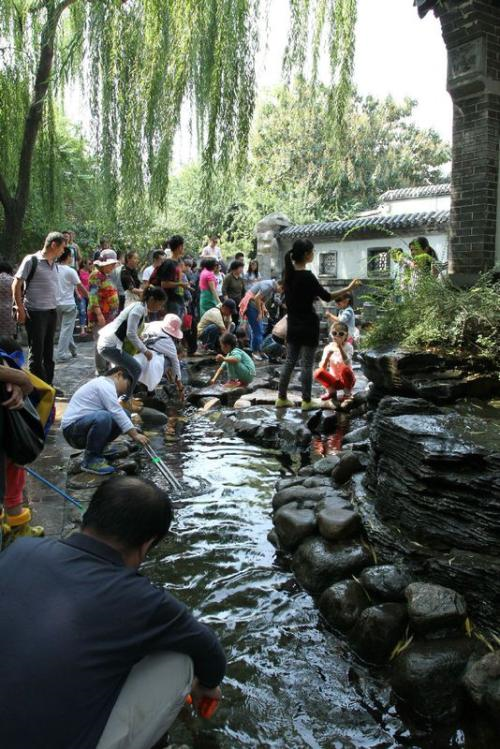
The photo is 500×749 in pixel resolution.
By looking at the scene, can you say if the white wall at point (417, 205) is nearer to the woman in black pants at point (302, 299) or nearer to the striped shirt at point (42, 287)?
the woman in black pants at point (302, 299)

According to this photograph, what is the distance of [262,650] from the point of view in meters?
3.37

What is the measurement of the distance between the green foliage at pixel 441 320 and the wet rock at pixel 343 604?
219 centimetres

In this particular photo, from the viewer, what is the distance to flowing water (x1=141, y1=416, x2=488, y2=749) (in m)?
2.77

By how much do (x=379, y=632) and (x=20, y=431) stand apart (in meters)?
2.05

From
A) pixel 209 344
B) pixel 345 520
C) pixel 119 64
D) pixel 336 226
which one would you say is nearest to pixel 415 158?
pixel 336 226

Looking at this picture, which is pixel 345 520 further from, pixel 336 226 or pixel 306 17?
pixel 336 226

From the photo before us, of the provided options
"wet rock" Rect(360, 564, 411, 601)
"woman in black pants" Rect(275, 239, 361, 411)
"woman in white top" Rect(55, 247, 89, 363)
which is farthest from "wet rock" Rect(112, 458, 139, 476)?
"woman in white top" Rect(55, 247, 89, 363)

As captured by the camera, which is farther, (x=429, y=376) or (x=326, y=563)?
(x=429, y=376)

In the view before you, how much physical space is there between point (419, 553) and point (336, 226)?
729 inches

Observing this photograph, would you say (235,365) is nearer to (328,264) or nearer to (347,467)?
(347,467)

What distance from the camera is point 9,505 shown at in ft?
12.6

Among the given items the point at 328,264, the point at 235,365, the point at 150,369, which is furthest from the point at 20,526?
the point at 328,264

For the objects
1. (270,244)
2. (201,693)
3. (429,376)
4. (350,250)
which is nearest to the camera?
(201,693)

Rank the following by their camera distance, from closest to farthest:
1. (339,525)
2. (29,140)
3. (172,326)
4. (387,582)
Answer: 1. (387,582)
2. (339,525)
3. (172,326)
4. (29,140)
